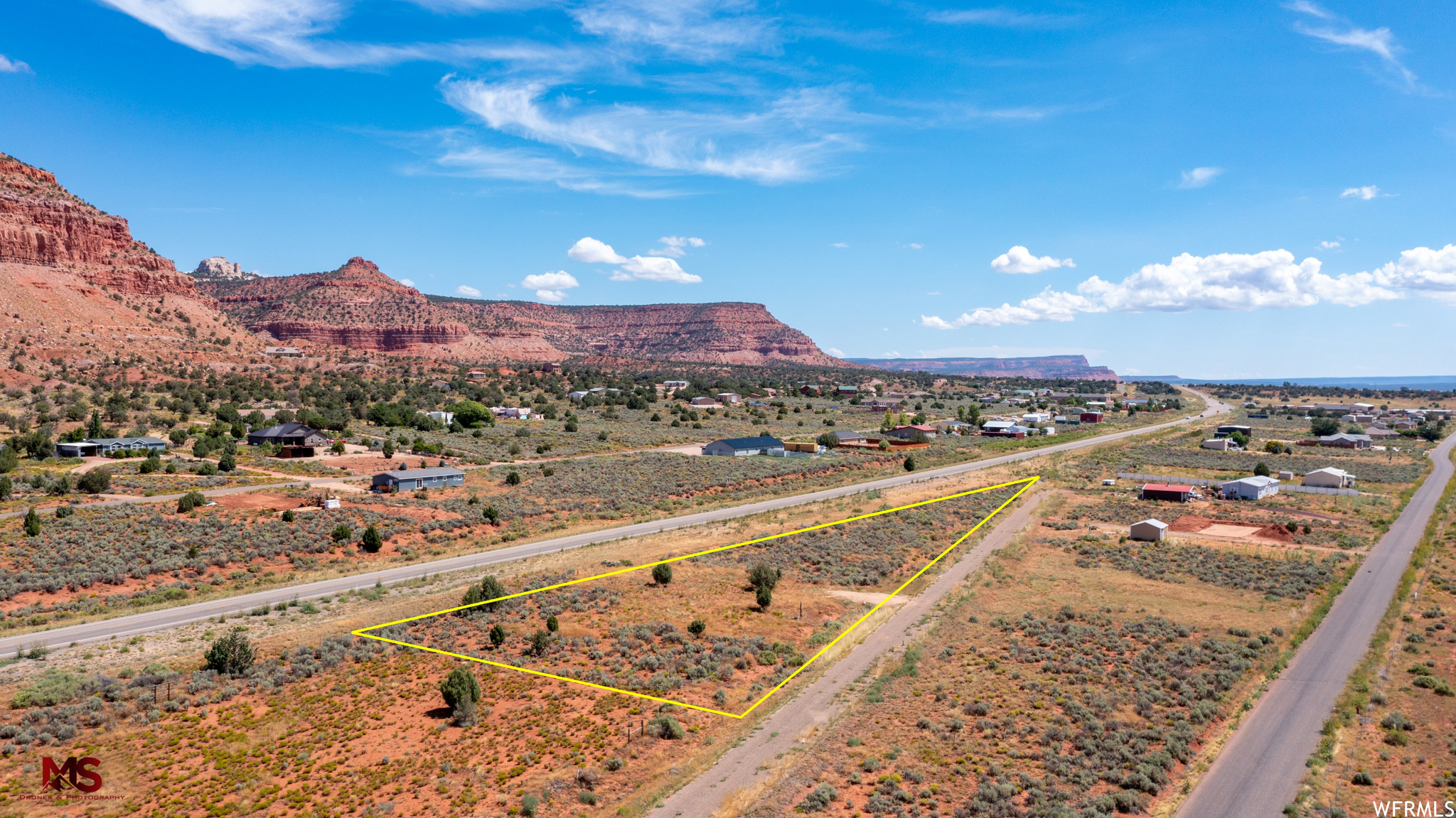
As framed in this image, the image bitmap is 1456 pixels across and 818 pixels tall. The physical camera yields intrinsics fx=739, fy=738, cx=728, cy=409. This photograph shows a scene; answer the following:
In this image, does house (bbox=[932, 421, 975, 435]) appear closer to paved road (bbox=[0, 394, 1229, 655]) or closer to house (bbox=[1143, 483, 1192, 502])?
paved road (bbox=[0, 394, 1229, 655])

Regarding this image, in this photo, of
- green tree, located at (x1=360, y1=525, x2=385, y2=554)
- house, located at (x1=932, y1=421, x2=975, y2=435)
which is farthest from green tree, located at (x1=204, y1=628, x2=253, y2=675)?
house, located at (x1=932, y1=421, x2=975, y2=435)

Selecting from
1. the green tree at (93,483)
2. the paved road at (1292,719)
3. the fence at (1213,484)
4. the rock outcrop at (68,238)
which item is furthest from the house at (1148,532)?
the rock outcrop at (68,238)

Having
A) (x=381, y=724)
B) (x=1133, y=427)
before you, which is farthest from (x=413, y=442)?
(x=1133, y=427)

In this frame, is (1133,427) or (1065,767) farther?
(1133,427)

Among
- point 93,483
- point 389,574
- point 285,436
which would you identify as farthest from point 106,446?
point 389,574

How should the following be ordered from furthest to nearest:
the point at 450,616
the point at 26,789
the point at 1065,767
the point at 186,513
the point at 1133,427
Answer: the point at 1133,427 → the point at 186,513 → the point at 450,616 → the point at 1065,767 → the point at 26,789

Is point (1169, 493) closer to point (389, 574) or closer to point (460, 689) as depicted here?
point (389, 574)

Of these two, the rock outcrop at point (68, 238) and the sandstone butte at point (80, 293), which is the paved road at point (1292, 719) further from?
the rock outcrop at point (68, 238)

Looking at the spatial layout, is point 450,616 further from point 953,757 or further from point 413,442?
point 413,442
